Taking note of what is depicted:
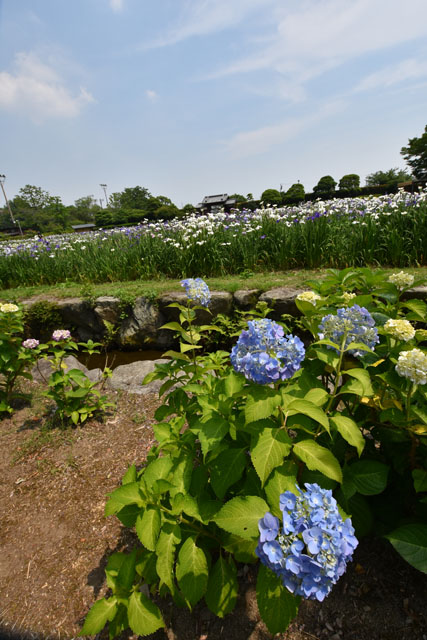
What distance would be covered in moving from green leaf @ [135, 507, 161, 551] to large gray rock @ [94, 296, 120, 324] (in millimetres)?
4525

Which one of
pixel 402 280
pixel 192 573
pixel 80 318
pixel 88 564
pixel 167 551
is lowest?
pixel 88 564

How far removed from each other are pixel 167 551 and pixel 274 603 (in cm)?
39

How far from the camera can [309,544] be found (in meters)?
0.81

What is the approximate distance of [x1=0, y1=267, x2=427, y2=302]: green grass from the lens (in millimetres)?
5051

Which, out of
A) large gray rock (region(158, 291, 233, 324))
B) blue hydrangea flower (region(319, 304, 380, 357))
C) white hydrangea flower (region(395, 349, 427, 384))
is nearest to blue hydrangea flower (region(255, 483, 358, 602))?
white hydrangea flower (region(395, 349, 427, 384))

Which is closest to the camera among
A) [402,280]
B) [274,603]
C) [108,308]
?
[274,603]

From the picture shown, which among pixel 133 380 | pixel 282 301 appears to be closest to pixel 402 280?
pixel 282 301

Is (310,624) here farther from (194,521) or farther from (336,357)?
(336,357)

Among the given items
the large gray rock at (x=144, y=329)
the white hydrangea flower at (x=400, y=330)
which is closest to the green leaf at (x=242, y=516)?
the white hydrangea flower at (x=400, y=330)

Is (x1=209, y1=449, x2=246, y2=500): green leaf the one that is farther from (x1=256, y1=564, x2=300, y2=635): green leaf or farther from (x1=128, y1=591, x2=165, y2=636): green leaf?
(x1=128, y1=591, x2=165, y2=636): green leaf

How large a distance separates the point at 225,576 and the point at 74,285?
656 cm

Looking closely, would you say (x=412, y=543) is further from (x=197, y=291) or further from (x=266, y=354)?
(x=197, y=291)

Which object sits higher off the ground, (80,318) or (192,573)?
(192,573)

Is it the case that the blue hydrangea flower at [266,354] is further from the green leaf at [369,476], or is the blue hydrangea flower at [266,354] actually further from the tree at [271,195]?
the tree at [271,195]
